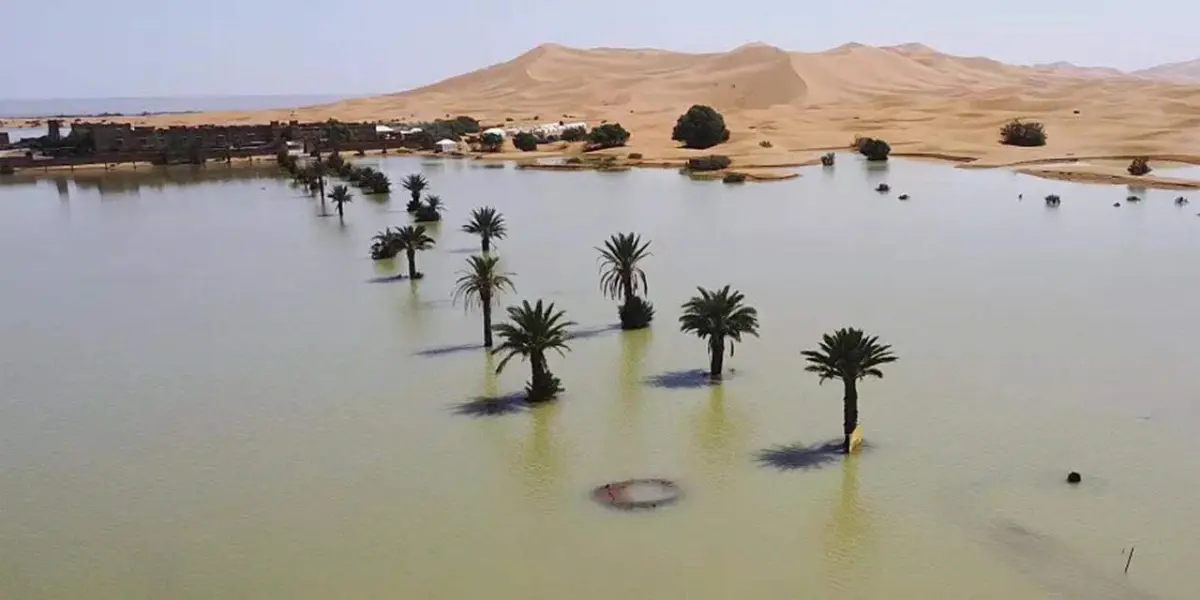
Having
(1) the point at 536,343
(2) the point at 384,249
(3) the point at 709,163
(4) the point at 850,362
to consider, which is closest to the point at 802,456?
(4) the point at 850,362

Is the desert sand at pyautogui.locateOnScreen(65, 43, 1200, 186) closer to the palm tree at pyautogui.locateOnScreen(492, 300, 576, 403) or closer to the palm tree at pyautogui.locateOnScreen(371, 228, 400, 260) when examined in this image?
the palm tree at pyautogui.locateOnScreen(371, 228, 400, 260)

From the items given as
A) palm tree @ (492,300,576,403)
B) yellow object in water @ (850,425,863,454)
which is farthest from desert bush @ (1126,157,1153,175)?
palm tree @ (492,300,576,403)

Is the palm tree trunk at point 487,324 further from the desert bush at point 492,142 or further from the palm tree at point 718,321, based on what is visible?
the desert bush at point 492,142

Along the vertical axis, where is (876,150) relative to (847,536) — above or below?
above

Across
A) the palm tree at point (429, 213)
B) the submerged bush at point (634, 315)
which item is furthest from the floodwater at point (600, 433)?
the palm tree at point (429, 213)

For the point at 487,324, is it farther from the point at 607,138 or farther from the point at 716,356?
the point at 607,138

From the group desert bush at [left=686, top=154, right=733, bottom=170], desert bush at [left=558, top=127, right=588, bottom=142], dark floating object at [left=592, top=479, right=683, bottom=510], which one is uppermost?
desert bush at [left=558, top=127, right=588, bottom=142]
